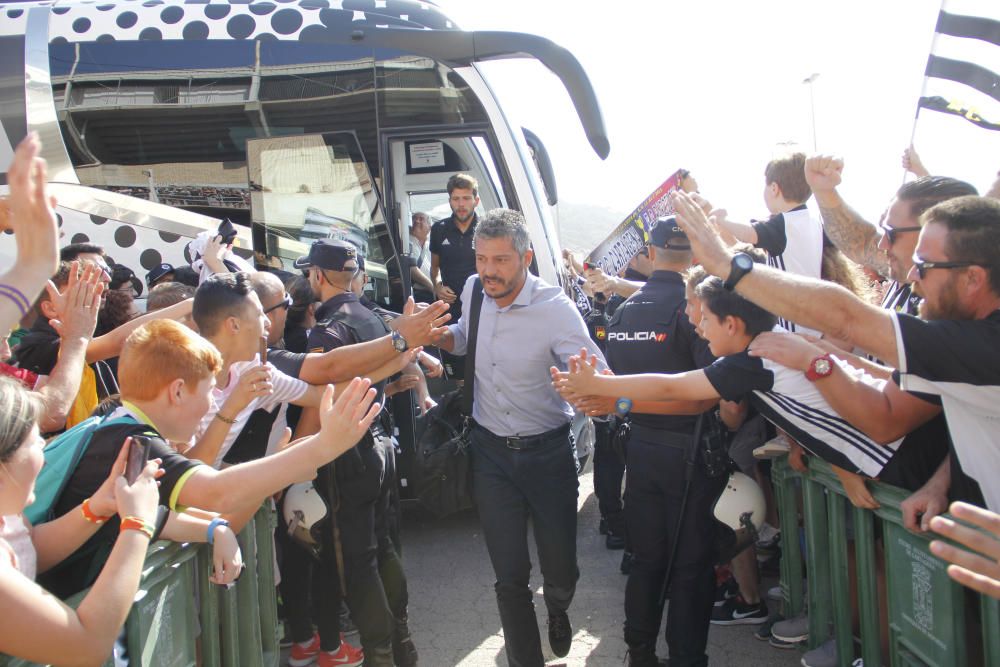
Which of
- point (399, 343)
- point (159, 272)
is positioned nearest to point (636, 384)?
point (399, 343)

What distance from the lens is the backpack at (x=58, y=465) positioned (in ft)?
7.51

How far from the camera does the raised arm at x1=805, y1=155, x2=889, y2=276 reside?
3.77 meters

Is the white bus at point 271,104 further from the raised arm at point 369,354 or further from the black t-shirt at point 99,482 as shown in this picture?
the black t-shirt at point 99,482

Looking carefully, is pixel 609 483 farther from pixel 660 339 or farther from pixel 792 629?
pixel 660 339

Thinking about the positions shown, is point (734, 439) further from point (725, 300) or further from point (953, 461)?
point (953, 461)

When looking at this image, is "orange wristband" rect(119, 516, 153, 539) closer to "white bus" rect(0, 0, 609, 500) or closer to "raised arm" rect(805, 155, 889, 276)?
"raised arm" rect(805, 155, 889, 276)

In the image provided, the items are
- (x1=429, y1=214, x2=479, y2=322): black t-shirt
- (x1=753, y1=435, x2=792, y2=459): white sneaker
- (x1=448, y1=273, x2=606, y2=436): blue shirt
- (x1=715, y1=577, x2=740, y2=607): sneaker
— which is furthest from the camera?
(x1=429, y1=214, x2=479, y2=322): black t-shirt

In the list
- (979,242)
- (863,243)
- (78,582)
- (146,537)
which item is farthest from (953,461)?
(78,582)

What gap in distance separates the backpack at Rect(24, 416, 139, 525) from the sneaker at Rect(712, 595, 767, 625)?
325 cm

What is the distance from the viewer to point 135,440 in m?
2.25

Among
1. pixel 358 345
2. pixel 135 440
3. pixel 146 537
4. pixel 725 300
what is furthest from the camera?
pixel 358 345

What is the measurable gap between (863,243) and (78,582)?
11.6 ft

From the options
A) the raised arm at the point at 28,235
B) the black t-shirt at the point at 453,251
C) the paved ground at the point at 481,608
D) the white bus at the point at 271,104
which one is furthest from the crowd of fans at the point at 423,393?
the black t-shirt at the point at 453,251

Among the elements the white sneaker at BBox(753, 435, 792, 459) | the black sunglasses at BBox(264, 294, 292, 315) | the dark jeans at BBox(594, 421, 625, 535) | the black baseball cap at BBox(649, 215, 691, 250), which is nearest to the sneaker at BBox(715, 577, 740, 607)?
the dark jeans at BBox(594, 421, 625, 535)
